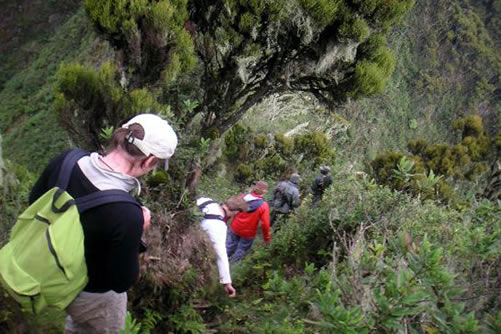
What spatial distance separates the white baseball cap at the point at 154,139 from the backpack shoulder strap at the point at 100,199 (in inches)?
11.2

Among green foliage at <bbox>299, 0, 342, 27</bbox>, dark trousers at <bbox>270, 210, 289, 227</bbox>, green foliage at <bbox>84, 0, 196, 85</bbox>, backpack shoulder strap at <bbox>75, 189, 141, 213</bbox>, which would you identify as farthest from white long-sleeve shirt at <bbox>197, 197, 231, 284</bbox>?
dark trousers at <bbox>270, 210, 289, 227</bbox>

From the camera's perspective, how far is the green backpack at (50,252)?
178 cm

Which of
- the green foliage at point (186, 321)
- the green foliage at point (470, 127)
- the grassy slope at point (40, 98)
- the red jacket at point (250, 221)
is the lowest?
the grassy slope at point (40, 98)

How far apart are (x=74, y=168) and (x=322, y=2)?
4517 mm

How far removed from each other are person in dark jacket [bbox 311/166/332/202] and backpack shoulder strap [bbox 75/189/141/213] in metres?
6.10

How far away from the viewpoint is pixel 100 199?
182 cm

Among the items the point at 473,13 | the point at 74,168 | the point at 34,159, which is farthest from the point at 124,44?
the point at 473,13

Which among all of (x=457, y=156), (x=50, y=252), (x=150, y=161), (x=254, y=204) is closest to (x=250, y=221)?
(x=254, y=204)

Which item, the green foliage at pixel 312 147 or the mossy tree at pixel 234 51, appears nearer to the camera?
the mossy tree at pixel 234 51

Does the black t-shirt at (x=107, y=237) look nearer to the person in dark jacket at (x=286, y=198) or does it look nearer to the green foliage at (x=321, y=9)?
the green foliage at (x=321, y=9)

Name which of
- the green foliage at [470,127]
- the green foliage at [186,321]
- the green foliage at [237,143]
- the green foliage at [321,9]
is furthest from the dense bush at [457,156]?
the green foliage at [186,321]

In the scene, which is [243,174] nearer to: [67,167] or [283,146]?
[283,146]

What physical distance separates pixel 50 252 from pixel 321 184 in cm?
639

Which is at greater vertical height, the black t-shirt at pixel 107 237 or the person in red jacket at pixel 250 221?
the black t-shirt at pixel 107 237
